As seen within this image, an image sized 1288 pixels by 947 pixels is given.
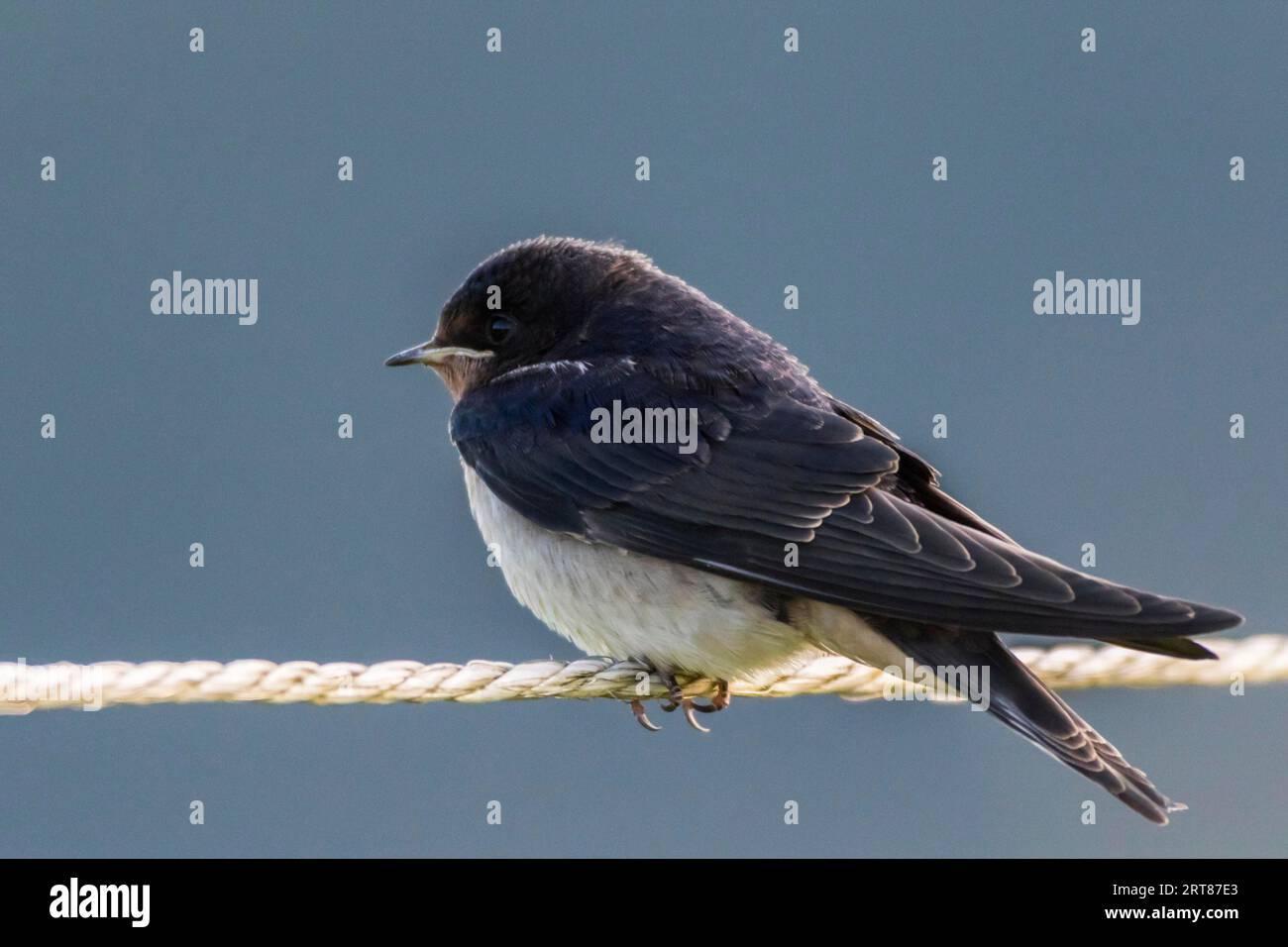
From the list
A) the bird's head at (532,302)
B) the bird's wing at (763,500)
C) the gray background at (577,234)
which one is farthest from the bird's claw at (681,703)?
the gray background at (577,234)

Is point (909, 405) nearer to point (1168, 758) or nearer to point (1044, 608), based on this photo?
point (1168, 758)

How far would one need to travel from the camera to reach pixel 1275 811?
70.8ft

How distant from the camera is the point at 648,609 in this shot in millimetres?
4926

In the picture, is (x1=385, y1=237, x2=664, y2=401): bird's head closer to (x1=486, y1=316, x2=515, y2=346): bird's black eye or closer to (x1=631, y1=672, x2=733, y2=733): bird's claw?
(x1=486, y1=316, x2=515, y2=346): bird's black eye

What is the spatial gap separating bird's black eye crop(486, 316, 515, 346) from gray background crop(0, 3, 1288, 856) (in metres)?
2.88

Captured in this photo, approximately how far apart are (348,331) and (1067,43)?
58.6 ft

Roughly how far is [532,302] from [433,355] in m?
0.35

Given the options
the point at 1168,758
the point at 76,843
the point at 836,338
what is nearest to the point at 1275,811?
the point at 1168,758

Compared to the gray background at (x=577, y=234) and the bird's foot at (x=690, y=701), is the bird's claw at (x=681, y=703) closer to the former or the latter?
the bird's foot at (x=690, y=701)

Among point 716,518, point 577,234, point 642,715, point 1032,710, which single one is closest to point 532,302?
point 716,518

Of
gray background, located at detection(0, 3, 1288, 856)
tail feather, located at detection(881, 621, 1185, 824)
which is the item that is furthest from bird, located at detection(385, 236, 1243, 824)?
gray background, located at detection(0, 3, 1288, 856)

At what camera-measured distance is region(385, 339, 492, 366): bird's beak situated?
5773 mm

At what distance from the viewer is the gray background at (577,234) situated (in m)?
21.3

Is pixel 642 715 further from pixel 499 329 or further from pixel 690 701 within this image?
pixel 499 329
